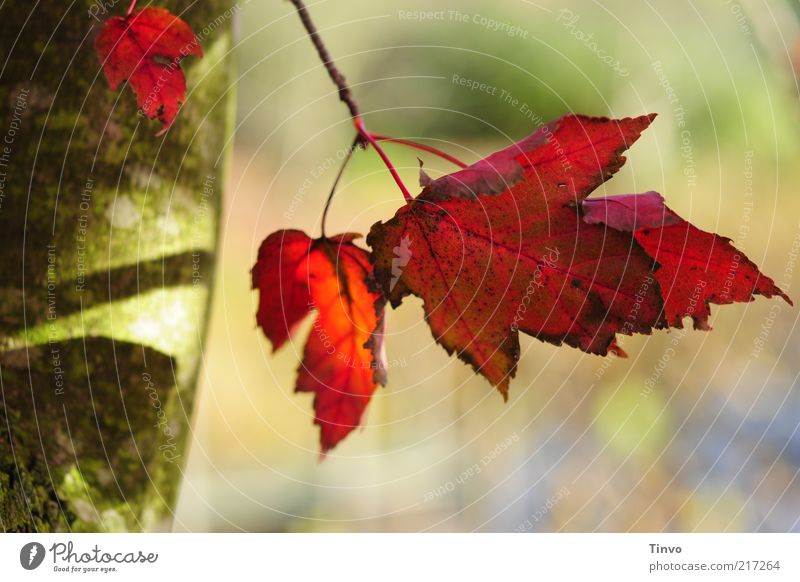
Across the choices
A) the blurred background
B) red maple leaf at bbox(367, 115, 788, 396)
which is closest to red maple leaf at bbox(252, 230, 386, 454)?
red maple leaf at bbox(367, 115, 788, 396)

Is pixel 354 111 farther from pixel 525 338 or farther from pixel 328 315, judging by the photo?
pixel 525 338

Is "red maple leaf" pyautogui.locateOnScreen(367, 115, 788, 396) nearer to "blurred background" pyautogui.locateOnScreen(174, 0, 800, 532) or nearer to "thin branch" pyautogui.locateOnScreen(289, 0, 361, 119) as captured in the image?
"thin branch" pyautogui.locateOnScreen(289, 0, 361, 119)

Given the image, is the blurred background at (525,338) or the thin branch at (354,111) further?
the blurred background at (525,338)

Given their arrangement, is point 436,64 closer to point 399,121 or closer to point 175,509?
point 399,121

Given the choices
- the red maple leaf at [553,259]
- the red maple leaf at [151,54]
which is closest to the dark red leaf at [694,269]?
the red maple leaf at [553,259]

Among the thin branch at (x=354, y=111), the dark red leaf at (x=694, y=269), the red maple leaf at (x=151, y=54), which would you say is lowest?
the dark red leaf at (x=694, y=269)

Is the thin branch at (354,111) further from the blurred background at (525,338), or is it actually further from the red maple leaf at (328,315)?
the blurred background at (525,338)
